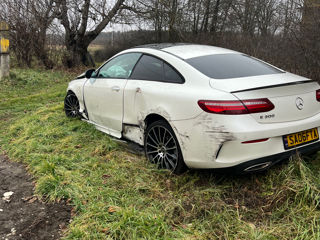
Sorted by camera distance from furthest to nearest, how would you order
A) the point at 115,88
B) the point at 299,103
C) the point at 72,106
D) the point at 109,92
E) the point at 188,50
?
1. the point at 72,106
2. the point at 109,92
3. the point at 115,88
4. the point at 188,50
5. the point at 299,103

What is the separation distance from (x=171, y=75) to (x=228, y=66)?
666 mm

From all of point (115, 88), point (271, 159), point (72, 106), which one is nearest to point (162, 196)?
point (271, 159)

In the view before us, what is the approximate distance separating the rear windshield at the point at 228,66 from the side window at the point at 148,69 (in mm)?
410

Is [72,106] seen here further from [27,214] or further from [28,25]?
[28,25]

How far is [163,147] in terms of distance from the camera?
3.75 m

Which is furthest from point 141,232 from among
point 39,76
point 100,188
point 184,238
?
point 39,76

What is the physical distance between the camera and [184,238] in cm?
259

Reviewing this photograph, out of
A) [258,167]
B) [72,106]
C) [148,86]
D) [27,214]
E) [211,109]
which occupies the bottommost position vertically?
[27,214]

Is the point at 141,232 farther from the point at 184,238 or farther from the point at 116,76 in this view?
the point at 116,76

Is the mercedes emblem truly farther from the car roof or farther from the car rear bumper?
the car roof

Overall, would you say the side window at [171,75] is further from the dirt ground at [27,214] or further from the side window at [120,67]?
the dirt ground at [27,214]

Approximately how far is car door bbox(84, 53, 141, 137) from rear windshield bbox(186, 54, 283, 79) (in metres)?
1.08

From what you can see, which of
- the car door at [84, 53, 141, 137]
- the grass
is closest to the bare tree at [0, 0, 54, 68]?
the car door at [84, 53, 141, 137]

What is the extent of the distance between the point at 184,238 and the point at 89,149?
2.44 meters
